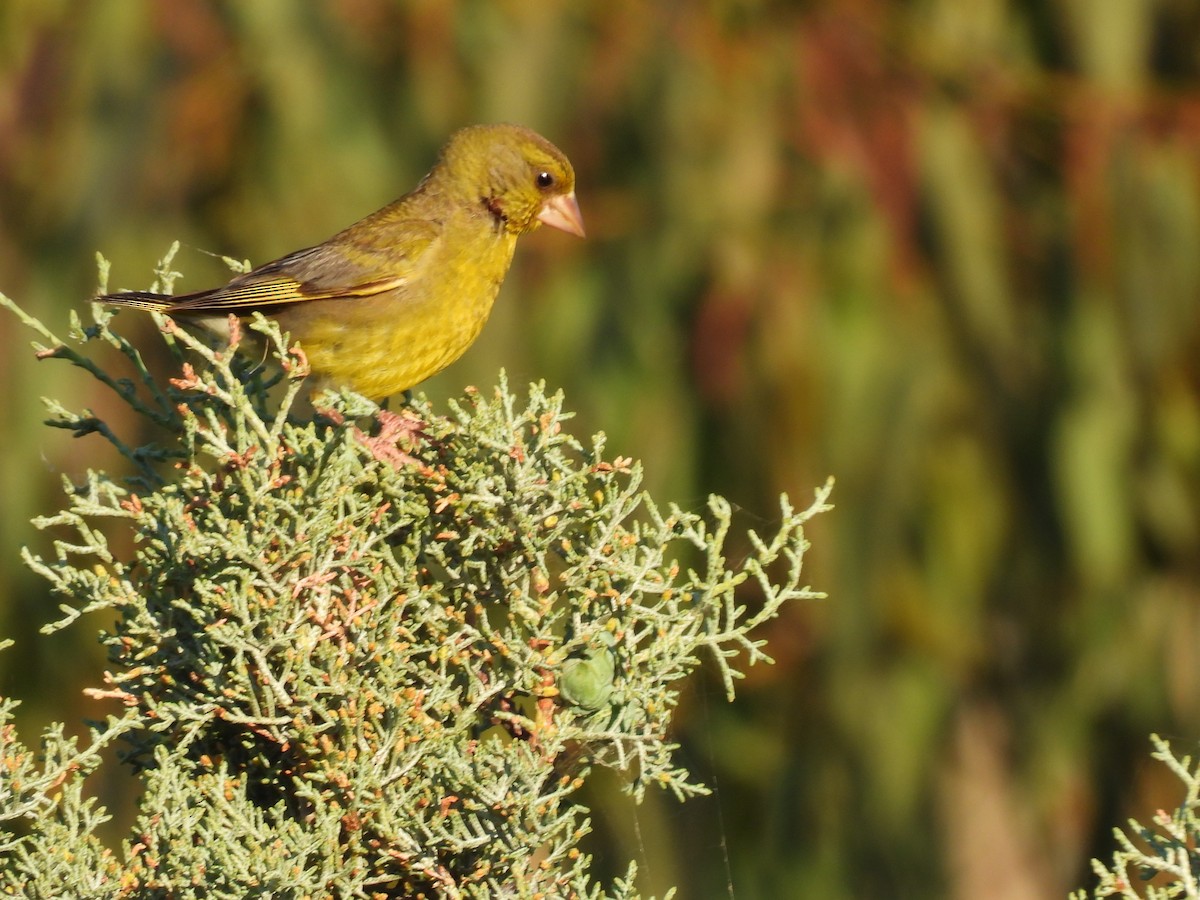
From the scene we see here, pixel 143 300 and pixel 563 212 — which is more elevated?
pixel 563 212

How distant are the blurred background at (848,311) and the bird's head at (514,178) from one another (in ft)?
3.54

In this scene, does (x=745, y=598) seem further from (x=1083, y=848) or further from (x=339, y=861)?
(x=339, y=861)

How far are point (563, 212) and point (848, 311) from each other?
146cm

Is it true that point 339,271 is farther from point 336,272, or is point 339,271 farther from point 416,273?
point 416,273

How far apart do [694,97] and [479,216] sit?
5.15ft

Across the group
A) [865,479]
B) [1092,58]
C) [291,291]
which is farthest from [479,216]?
[1092,58]

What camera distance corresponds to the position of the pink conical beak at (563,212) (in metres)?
3.83

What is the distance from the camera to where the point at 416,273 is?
3662mm

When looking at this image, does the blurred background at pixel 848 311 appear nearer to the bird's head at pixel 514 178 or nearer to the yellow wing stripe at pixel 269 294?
the bird's head at pixel 514 178

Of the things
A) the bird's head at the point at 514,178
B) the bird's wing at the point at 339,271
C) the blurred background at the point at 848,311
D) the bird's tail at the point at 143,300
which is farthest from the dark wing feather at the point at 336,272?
the blurred background at the point at 848,311

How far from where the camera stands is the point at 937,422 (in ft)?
16.8

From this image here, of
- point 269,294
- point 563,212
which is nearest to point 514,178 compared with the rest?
point 563,212

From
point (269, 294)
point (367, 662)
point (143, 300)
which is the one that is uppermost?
point (269, 294)

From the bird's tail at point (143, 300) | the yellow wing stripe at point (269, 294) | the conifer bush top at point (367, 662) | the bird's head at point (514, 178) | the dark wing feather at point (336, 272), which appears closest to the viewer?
the conifer bush top at point (367, 662)
